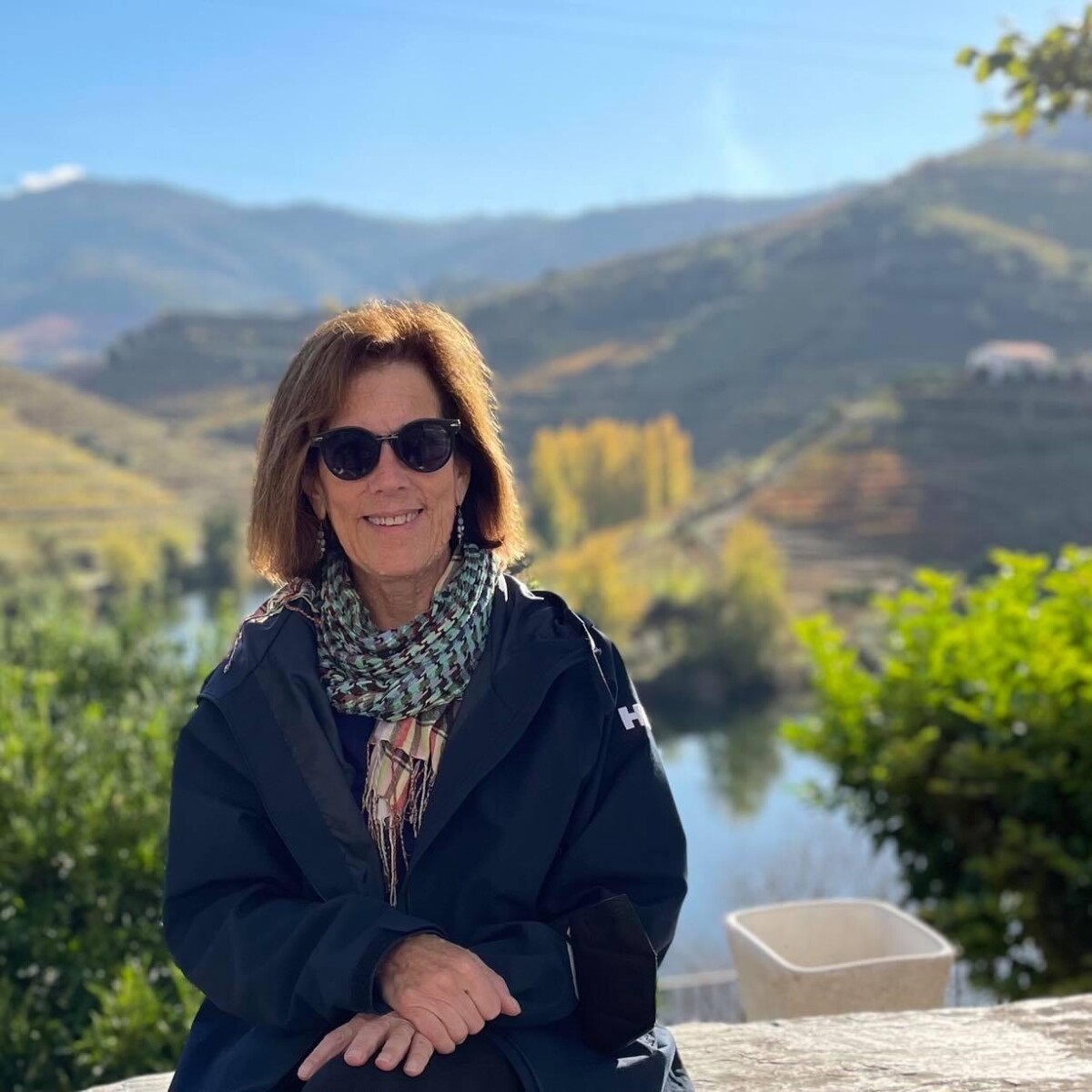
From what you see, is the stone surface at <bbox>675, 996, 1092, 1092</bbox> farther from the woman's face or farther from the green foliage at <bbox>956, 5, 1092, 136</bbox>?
the green foliage at <bbox>956, 5, 1092, 136</bbox>

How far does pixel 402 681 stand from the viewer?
4.94ft

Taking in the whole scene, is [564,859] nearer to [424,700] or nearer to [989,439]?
[424,700]

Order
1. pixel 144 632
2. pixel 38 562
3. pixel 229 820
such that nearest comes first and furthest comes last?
pixel 229 820, pixel 144 632, pixel 38 562

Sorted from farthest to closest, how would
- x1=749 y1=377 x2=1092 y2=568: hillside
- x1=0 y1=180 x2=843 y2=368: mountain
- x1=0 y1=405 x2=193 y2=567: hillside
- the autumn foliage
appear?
x1=0 y1=180 x2=843 y2=368: mountain
the autumn foliage
x1=0 y1=405 x2=193 y2=567: hillside
x1=749 y1=377 x2=1092 y2=568: hillside

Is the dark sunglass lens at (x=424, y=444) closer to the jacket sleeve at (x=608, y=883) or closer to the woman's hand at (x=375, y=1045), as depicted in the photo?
the jacket sleeve at (x=608, y=883)

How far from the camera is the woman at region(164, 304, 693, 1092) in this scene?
1.37 m

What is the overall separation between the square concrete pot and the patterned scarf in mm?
1205

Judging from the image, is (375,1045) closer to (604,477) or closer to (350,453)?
(350,453)

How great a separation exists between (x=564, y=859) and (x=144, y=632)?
3284 mm

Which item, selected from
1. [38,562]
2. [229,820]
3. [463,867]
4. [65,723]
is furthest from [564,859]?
[38,562]

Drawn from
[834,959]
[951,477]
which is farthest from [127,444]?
[834,959]

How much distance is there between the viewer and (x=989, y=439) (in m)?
47.2

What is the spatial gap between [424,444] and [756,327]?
214 feet

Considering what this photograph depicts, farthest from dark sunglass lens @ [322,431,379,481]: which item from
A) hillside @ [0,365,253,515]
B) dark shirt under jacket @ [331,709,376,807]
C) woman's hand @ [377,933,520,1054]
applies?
hillside @ [0,365,253,515]
